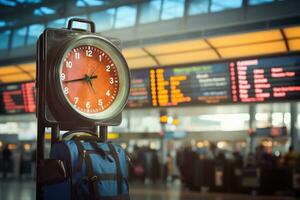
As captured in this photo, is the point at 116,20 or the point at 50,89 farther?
the point at 116,20

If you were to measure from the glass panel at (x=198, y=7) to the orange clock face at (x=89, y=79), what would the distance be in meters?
8.19

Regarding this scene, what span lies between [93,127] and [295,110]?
21217mm

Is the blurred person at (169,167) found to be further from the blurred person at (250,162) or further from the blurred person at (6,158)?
the blurred person at (250,162)

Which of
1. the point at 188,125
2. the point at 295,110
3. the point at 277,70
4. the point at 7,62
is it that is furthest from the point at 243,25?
the point at 188,125

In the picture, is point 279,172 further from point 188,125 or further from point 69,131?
point 188,125

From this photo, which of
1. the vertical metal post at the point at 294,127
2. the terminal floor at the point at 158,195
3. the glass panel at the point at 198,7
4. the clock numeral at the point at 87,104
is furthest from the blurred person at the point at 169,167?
the clock numeral at the point at 87,104

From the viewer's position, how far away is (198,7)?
11.7 meters

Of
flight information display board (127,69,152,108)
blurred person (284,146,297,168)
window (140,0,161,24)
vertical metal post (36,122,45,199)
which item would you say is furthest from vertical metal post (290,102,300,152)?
vertical metal post (36,122,45,199)

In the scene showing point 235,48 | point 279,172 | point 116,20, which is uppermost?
point 116,20

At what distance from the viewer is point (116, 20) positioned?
43.5 ft

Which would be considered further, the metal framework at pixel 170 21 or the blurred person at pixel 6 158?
the blurred person at pixel 6 158

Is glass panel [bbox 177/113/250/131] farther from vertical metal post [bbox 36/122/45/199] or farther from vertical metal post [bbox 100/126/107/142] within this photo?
vertical metal post [bbox 36/122/45/199]

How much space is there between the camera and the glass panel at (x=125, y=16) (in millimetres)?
12883

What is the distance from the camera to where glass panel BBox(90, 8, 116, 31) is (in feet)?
44.2
